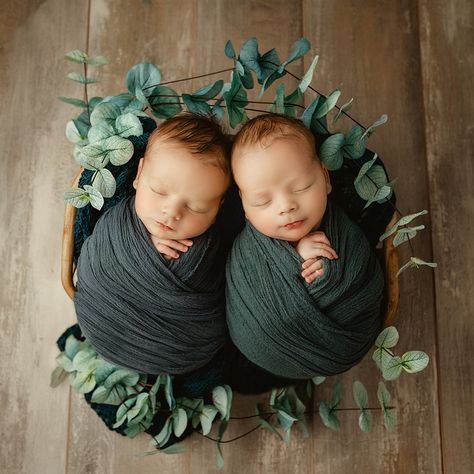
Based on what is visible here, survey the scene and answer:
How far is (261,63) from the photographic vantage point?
1036 mm

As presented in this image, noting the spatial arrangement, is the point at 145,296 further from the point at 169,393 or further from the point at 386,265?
the point at 386,265

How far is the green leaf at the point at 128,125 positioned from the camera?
0.99 m

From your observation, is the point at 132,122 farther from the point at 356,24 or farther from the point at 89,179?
the point at 356,24

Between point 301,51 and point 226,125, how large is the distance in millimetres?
313

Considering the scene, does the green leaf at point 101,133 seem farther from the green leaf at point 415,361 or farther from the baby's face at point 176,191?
the green leaf at point 415,361

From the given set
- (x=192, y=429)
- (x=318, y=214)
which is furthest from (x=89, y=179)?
(x=192, y=429)

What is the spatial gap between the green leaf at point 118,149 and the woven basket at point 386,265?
0.12 metres

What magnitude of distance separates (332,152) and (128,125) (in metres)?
0.34

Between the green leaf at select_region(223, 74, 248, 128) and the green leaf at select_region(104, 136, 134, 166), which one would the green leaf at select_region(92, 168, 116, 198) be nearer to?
the green leaf at select_region(104, 136, 134, 166)

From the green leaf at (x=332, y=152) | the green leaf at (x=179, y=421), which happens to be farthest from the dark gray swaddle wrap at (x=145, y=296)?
the green leaf at (x=332, y=152)

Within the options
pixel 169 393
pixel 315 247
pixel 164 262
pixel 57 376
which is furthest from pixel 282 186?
pixel 57 376

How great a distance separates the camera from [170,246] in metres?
1.01

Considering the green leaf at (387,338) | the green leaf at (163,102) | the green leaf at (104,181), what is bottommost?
the green leaf at (387,338)

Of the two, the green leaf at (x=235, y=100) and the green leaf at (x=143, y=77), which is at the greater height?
the green leaf at (x=143, y=77)
